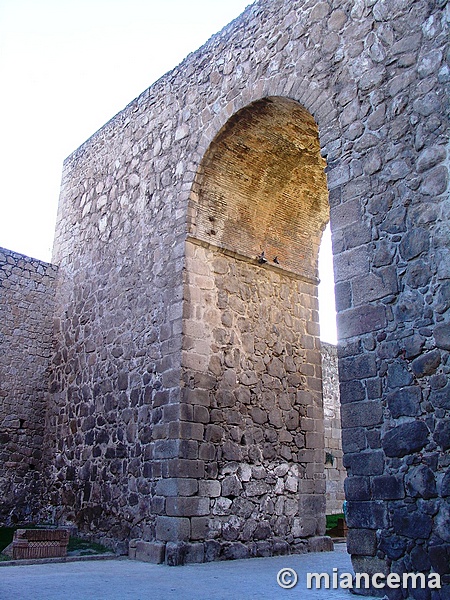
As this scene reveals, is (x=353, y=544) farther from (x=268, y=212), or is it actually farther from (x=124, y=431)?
(x=268, y=212)

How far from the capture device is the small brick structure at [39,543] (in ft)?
20.1

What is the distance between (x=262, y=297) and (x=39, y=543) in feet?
13.0

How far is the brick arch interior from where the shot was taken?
664 cm

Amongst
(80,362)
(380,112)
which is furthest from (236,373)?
(380,112)

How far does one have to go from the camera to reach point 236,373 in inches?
282

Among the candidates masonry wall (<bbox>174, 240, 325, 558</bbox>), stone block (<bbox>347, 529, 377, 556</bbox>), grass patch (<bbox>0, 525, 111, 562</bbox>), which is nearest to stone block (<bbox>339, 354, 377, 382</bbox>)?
stone block (<bbox>347, 529, 377, 556</bbox>)

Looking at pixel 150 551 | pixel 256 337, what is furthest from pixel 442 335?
pixel 150 551

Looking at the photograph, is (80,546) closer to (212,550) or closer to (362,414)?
(212,550)

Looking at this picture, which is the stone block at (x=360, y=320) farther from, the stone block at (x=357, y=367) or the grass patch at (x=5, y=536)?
the grass patch at (x=5, y=536)

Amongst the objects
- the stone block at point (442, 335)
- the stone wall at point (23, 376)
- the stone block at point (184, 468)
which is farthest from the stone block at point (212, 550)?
the stone wall at point (23, 376)

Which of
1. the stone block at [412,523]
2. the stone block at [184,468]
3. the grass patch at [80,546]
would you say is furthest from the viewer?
the grass patch at [80,546]

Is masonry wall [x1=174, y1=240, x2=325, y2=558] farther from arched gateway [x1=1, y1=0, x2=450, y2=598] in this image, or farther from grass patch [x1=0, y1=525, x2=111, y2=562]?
grass patch [x1=0, y1=525, x2=111, y2=562]

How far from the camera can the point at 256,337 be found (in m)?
7.56

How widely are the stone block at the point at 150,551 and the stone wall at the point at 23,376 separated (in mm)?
2936
